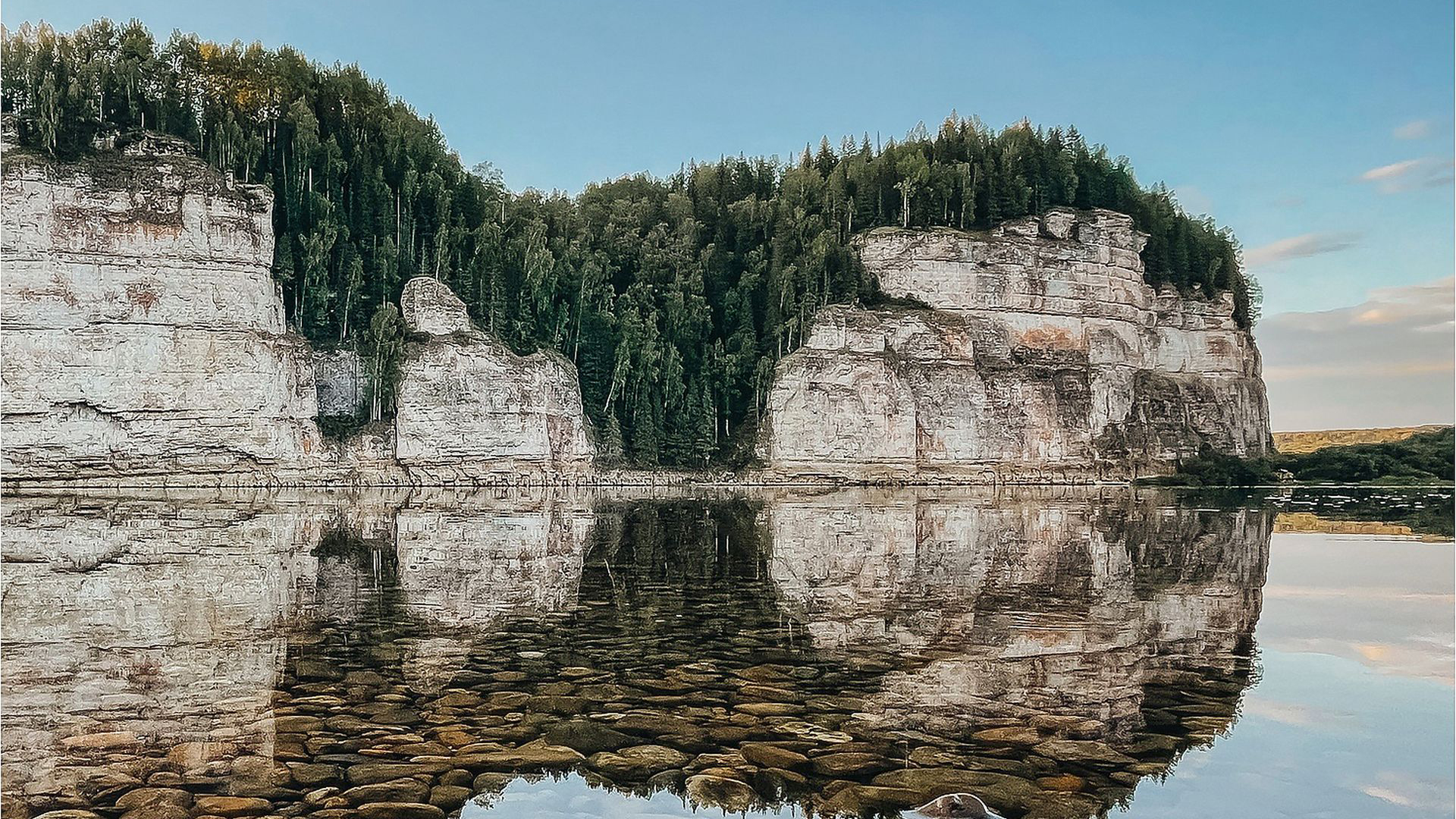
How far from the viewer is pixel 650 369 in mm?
60031

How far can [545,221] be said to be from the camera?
65.1 meters

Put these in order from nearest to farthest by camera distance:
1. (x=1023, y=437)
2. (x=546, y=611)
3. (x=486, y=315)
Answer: (x=546, y=611) < (x=486, y=315) < (x=1023, y=437)

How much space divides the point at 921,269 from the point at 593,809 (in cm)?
6233

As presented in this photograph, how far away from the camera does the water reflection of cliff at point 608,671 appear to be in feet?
22.0

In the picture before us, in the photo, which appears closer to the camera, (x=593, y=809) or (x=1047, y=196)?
(x=593, y=809)

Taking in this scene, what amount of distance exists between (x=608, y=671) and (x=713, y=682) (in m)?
1.09

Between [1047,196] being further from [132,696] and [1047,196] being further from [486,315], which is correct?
[132,696]

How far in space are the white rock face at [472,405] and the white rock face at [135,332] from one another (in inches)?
209

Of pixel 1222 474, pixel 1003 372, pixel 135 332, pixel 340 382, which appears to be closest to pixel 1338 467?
pixel 1222 474

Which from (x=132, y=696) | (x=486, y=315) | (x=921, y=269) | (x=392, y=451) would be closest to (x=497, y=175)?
(x=486, y=315)

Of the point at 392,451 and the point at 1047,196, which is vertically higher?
the point at 1047,196

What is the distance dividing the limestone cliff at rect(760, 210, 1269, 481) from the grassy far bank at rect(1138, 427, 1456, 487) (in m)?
2.41

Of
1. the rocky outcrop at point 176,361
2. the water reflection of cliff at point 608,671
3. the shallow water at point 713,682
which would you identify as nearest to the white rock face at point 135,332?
the rocky outcrop at point 176,361

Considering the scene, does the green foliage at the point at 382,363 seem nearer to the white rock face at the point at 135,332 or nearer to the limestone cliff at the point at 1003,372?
the white rock face at the point at 135,332
